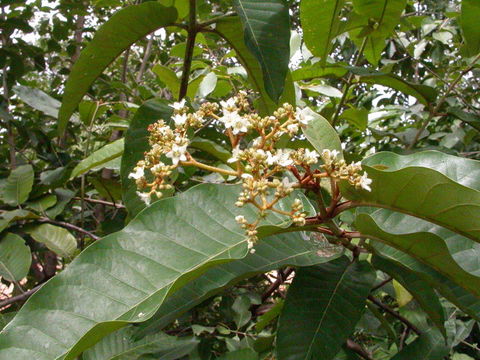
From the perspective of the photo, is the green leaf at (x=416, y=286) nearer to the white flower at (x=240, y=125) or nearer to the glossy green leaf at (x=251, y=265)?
the glossy green leaf at (x=251, y=265)

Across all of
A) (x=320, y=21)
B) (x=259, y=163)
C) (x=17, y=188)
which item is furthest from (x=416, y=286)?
(x=17, y=188)

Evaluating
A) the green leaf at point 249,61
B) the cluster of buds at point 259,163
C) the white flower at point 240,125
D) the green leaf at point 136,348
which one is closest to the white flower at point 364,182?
the cluster of buds at point 259,163

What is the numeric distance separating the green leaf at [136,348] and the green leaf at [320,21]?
81 cm

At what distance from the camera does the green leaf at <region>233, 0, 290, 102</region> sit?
39.0 inches

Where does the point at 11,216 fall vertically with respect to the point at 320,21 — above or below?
below

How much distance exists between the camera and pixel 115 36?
1098 millimetres

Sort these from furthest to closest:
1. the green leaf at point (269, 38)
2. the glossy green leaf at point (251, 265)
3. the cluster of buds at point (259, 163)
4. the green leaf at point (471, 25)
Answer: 1. the green leaf at point (471, 25)
2. the green leaf at point (269, 38)
3. the glossy green leaf at point (251, 265)
4. the cluster of buds at point (259, 163)

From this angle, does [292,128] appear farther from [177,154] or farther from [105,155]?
[105,155]

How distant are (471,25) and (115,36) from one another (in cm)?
95

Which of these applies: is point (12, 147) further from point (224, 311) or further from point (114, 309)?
point (114, 309)

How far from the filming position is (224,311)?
57.5 inches

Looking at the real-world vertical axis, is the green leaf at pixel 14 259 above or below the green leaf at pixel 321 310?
below

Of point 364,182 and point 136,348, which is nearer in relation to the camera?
point 364,182

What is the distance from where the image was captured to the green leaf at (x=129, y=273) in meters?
0.65
